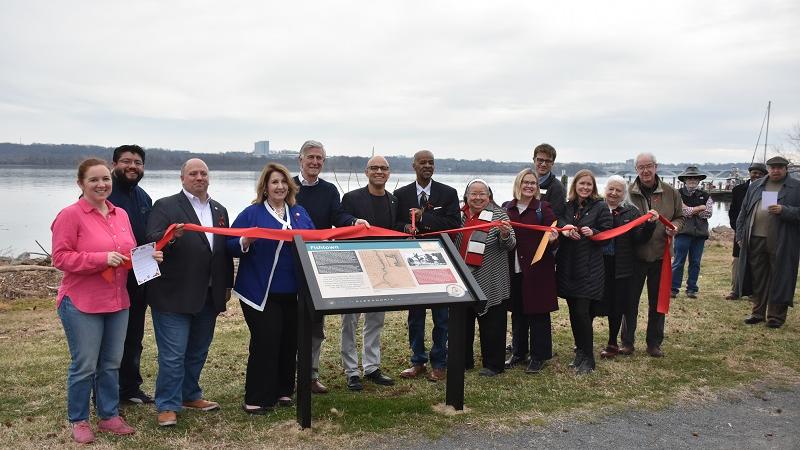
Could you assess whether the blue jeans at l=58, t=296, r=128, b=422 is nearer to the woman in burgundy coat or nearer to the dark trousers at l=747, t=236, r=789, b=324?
the woman in burgundy coat

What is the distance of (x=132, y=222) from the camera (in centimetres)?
552

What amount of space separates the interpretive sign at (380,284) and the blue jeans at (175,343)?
907mm

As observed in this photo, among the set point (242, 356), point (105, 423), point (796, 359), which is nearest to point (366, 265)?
point (105, 423)

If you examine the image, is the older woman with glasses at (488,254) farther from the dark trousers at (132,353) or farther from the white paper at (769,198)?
the white paper at (769,198)

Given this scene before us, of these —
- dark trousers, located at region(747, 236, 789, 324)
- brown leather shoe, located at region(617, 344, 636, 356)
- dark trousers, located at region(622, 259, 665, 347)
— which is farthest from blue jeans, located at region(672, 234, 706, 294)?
brown leather shoe, located at region(617, 344, 636, 356)

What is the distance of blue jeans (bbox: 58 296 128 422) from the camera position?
15.3ft

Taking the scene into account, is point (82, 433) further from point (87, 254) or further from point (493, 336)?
point (493, 336)

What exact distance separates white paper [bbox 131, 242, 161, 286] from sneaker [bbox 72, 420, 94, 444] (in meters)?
1.24

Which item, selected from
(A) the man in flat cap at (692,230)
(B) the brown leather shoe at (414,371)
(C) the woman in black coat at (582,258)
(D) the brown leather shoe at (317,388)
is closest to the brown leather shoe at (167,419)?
(D) the brown leather shoe at (317,388)

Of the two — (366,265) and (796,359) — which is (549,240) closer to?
(366,265)

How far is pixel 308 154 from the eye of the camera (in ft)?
19.7

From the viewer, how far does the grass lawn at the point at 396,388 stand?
509 cm

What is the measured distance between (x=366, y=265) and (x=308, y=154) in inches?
53.9

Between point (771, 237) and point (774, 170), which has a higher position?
point (774, 170)
